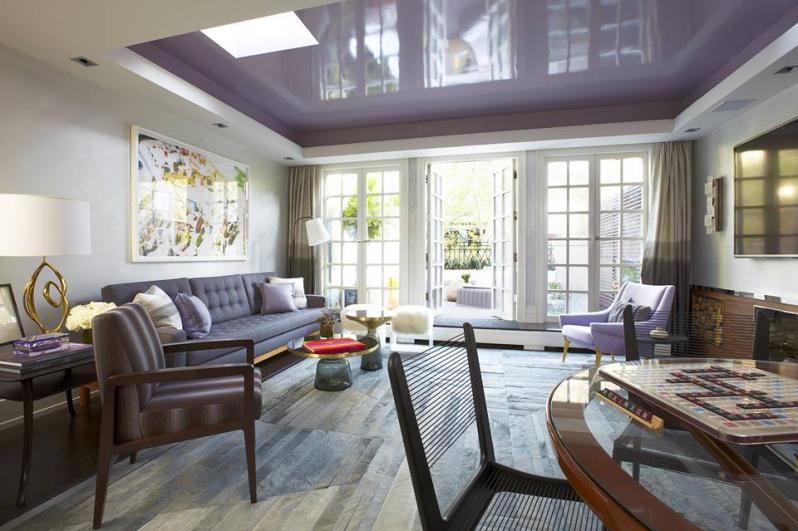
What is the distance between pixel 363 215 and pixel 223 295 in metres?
2.26

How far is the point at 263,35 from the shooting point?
2975 millimetres

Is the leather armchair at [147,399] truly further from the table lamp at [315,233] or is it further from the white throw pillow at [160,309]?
the table lamp at [315,233]

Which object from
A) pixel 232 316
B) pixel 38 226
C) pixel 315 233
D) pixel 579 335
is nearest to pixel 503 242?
pixel 579 335

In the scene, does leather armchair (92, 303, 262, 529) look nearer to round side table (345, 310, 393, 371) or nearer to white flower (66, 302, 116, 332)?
white flower (66, 302, 116, 332)

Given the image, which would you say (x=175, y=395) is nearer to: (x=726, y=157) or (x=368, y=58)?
(x=368, y=58)

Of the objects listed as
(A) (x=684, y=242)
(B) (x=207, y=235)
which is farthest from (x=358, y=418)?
(A) (x=684, y=242)

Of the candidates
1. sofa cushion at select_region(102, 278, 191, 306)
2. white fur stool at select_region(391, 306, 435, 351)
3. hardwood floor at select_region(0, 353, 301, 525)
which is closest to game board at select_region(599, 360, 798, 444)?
hardwood floor at select_region(0, 353, 301, 525)

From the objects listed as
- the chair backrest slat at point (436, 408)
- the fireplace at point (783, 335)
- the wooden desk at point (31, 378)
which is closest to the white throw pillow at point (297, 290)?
the wooden desk at point (31, 378)

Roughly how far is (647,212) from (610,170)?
66 centimetres

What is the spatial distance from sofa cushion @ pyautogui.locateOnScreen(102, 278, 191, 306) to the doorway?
117 inches

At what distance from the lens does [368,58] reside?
3318mm

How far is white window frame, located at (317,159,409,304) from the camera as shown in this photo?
5449mm

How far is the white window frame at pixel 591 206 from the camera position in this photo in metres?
4.77

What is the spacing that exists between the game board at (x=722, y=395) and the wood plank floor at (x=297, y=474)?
998 millimetres
